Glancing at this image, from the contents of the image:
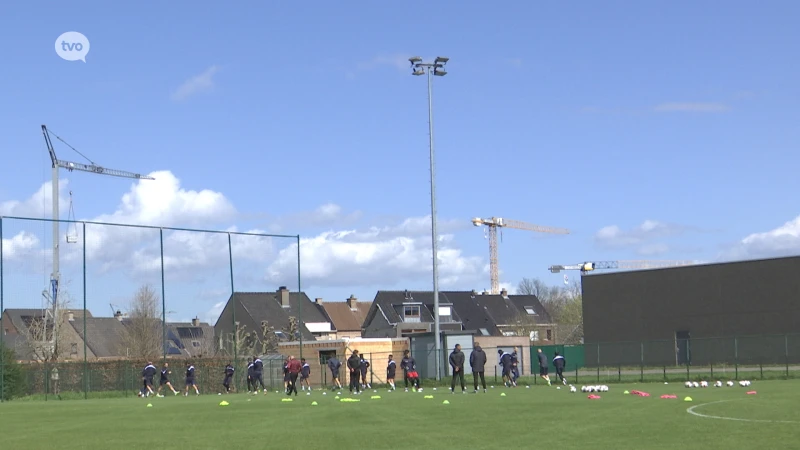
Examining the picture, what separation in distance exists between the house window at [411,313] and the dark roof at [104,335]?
39586 mm

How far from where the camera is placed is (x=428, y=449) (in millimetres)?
15742

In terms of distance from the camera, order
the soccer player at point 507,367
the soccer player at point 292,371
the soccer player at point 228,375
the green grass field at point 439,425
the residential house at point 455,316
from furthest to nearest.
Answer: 1. the residential house at point 455,316
2. the soccer player at point 228,375
3. the soccer player at point 507,367
4. the soccer player at point 292,371
5. the green grass field at point 439,425

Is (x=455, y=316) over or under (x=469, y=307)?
under

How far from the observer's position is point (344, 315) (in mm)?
117688

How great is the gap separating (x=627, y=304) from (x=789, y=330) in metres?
13.0

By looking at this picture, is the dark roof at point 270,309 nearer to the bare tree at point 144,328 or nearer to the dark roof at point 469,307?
the dark roof at point 469,307

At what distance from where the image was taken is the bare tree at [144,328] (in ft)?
162

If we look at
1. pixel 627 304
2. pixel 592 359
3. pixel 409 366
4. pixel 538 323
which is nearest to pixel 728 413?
pixel 409 366

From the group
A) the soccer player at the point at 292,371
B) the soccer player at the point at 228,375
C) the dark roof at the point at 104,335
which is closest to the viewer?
the soccer player at the point at 292,371

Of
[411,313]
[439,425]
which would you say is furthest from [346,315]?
[439,425]

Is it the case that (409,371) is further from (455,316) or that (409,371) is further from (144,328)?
(455,316)

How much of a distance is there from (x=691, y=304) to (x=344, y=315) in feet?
180

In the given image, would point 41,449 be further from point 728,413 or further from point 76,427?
point 728,413

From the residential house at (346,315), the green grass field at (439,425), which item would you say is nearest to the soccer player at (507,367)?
the green grass field at (439,425)
